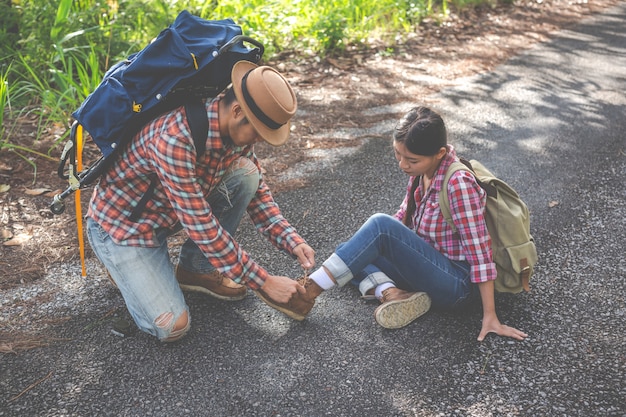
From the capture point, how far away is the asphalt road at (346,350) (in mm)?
2271

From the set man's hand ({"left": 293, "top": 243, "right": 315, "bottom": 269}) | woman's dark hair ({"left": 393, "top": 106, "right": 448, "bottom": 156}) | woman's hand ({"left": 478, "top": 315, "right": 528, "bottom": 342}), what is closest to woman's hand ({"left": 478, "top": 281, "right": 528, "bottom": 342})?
woman's hand ({"left": 478, "top": 315, "right": 528, "bottom": 342})

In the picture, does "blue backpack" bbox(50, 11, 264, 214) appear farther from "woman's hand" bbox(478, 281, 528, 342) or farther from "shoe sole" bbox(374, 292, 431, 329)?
"woman's hand" bbox(478, 281, 528, 342)

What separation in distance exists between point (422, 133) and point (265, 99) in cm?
64

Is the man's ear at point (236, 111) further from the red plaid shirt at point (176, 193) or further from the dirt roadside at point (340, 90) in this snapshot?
the dirt roadside at point (340, 90)

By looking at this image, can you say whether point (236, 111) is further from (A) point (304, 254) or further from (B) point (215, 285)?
(B) point (215, 285)

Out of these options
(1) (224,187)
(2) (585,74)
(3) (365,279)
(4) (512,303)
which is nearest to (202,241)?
(1) (224,187)

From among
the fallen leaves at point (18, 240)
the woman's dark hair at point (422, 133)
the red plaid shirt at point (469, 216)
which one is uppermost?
the woman's dark hair at point (422, 133)

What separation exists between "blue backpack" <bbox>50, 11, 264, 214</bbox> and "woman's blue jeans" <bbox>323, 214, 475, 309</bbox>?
0.76 meters

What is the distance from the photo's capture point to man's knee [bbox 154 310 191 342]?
252 centimetres

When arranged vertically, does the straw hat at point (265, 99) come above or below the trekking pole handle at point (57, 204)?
above

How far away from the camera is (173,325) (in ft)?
8.33

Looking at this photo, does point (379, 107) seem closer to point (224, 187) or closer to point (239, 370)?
point (224, 187)

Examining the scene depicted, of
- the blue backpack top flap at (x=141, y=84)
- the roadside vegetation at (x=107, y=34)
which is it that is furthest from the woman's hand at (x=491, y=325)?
the roadside vegetation at (x=107, y=34)

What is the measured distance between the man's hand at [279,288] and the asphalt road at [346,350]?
0.23 meters
